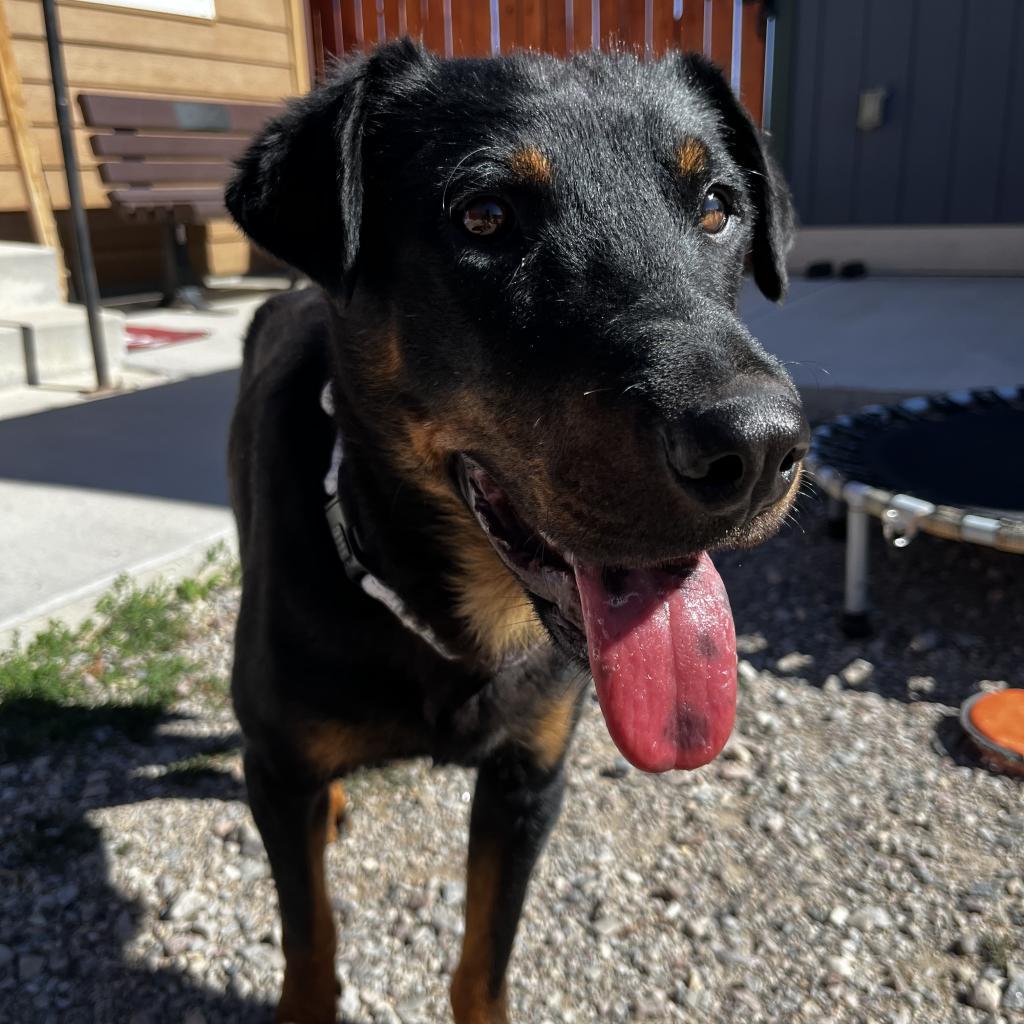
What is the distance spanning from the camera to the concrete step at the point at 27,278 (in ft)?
19.9

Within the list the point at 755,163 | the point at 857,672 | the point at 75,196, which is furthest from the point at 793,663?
the point at 75,196

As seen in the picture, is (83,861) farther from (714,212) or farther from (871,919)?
(714,212)

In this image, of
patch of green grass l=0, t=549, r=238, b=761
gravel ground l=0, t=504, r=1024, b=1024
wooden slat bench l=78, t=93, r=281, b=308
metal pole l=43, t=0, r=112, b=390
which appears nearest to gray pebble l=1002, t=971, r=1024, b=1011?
gravel ground l=0, t=504, r=1024, b=1024

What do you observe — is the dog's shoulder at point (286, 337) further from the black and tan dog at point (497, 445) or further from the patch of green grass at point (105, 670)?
the patch of green grass at point (105, 670)

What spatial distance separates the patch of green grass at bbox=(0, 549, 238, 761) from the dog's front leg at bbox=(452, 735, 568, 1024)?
142cm

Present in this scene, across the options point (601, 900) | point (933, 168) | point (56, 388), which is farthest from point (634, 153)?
point (933, 168)

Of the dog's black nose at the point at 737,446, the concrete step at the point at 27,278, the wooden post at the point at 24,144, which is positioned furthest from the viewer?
the wooden post at the point at 24,144

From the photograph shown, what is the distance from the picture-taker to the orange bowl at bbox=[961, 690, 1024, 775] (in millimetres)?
2799

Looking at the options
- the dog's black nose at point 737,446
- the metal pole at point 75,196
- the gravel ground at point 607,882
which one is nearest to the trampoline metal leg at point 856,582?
the gravel ground at point 607,882

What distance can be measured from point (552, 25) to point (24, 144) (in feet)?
17.8

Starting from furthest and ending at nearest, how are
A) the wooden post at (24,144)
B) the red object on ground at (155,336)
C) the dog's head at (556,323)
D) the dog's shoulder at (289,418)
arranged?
the wooden post at (24,144), the red object on ground at (155,336), the dog's shoulder at (289,418), the dog's head at (556,323)

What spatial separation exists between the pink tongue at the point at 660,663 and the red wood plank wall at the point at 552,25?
7.47m

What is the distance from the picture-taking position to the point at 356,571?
6.23 feet

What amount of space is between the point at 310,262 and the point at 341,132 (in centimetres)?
24
